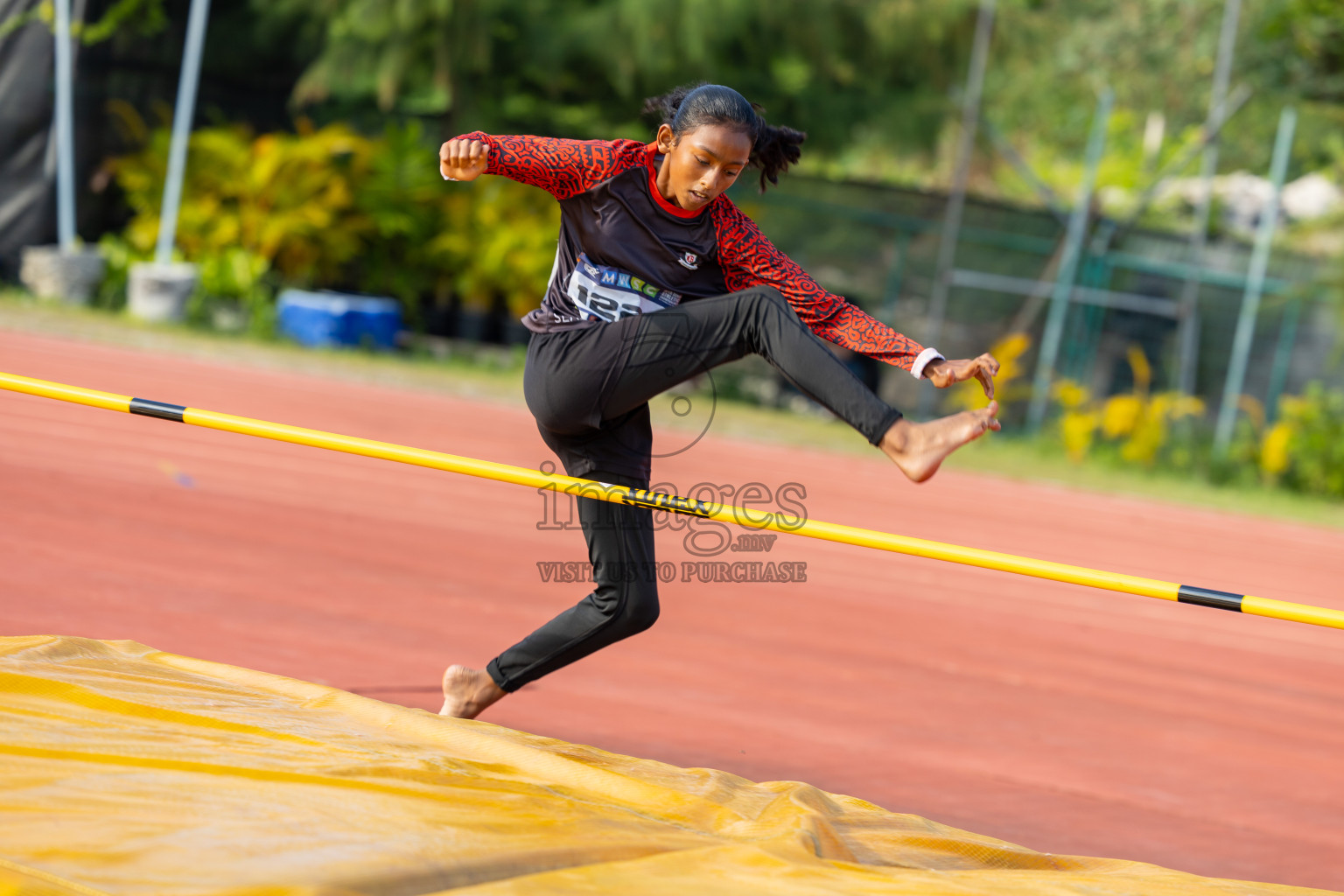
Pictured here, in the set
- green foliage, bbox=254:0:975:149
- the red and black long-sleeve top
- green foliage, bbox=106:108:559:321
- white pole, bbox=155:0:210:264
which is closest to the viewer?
the red and black long-sleeve top

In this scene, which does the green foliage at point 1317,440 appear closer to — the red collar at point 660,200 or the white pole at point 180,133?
the red collar at point 660,200

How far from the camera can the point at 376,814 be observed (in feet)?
8.20

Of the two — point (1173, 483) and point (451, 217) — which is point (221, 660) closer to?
point (1173, 483)

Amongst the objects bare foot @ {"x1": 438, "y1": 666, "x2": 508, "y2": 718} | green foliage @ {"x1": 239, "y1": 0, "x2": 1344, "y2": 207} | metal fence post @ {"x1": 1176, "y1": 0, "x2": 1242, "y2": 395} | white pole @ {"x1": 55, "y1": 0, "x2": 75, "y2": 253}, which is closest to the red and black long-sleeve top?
bare foot @ {"x1": 438, "y1": 666, "x2": 508, "y2": 718}

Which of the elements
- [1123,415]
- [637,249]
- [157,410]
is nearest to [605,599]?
[637,249]

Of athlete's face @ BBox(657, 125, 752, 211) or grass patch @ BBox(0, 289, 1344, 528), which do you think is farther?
grass patch @ BBox(0, 289, 1344, 528)

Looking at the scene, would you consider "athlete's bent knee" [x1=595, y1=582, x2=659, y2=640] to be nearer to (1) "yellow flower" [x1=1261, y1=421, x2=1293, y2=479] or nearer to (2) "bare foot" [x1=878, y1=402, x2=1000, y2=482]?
(2) "bare foot" [x1=878, y1=402, x2=1000, y2=482]

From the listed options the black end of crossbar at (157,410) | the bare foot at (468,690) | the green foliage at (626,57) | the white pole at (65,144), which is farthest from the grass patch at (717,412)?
the bare foot at (468,690)

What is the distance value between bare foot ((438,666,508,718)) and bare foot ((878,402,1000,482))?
1329 millimetres

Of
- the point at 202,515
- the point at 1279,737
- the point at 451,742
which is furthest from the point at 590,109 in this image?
the point at 451,742

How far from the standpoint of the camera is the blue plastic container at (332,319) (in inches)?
513

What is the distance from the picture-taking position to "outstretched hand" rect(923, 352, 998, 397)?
10.2 feet

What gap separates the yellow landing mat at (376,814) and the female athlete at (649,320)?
52 centimetres

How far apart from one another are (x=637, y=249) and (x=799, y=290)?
0.43m
